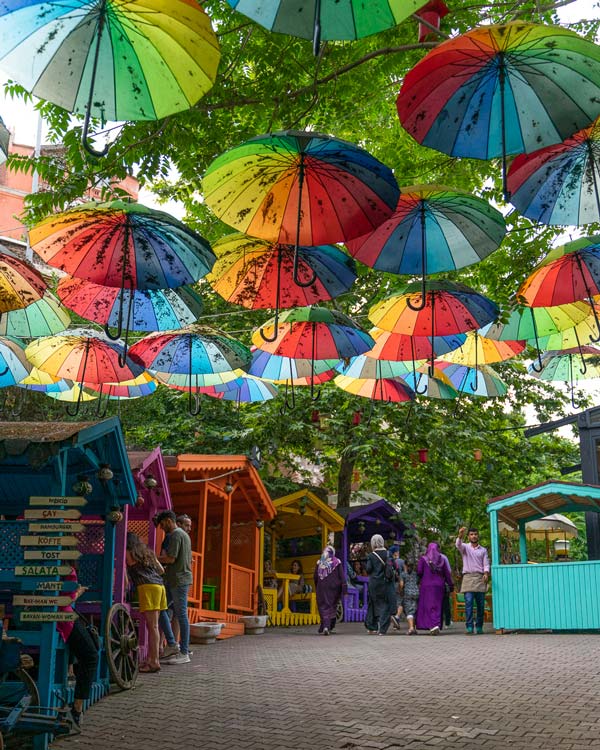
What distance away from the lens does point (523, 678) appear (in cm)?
894

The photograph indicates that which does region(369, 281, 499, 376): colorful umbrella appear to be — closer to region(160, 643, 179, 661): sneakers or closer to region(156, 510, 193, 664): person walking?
region(156, 510, 193, 664): person walking

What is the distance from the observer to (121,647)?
865 cm

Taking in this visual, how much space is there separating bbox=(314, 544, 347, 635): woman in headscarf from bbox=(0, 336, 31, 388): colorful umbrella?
25.9ft

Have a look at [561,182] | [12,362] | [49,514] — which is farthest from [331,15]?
[12,362]

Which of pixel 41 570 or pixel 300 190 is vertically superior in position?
pixel 300 190

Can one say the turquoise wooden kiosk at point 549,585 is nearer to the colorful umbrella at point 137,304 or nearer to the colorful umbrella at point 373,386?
the colorful umbrella at point 373,386

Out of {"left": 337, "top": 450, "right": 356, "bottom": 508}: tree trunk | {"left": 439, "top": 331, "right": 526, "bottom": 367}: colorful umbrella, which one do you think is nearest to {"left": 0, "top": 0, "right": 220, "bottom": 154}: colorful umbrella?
{"left": 439, "top": 331, "right": 526, "bottom": 367}: colorful umbrella

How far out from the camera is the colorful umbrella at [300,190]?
5.85m

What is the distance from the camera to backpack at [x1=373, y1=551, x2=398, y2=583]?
15506 millimetres

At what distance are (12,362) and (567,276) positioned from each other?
24.6ft

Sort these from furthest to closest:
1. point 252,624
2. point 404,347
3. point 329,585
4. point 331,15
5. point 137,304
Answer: point 252,624
point 329,585
point 404,347
point 137,304
point 331,15

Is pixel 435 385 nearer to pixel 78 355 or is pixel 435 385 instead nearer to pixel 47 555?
pixel 78 355

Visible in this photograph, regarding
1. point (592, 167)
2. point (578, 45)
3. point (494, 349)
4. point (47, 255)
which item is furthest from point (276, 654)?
point (578, 45)

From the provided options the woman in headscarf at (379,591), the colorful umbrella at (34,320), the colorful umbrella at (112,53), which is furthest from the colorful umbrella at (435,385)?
the colorful umbrella at (112,53)
